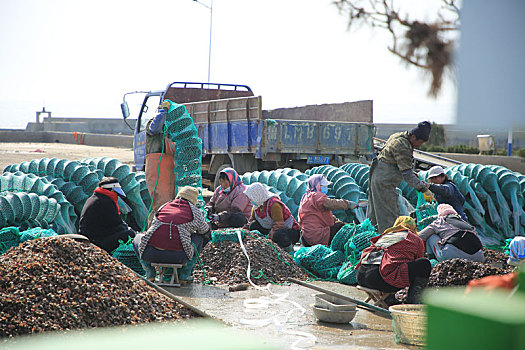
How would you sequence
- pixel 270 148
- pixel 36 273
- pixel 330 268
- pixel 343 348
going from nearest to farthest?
1. pixel 343 348
2. pixel 36 273
3. pixel 330 268
4. pixel 270 148

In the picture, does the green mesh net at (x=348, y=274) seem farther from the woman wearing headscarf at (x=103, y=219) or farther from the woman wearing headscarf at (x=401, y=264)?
the woman wearing headscarf at (x=103, y=219)

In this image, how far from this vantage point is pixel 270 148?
40.9 ft

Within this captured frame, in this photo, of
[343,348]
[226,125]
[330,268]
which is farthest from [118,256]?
[226,125]

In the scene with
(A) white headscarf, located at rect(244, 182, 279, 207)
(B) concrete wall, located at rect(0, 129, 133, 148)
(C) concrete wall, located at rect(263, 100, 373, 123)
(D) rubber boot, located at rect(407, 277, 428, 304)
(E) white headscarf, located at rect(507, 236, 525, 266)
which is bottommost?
(D) rubber boot, located at rect(407, 277, 428, 304)

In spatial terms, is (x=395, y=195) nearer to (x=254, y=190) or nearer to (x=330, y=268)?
(x=330, y=268)

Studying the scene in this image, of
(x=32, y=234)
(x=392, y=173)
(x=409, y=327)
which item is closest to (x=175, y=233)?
(x=32, y=234)

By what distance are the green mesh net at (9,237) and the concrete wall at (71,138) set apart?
30.5 m

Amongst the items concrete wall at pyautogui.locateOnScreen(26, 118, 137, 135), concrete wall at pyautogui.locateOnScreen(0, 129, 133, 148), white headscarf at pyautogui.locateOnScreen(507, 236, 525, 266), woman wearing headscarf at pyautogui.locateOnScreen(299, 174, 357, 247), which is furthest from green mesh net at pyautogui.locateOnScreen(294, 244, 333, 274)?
concrete wall at pyautogui.locateOnScreen(26, 118, 137, 135)

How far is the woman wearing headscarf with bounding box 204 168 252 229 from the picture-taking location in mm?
8172

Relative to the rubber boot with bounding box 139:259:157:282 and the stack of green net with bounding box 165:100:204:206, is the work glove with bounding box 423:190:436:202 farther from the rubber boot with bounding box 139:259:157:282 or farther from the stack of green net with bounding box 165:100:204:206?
the rubber boot with bounding box 139:259:157:282

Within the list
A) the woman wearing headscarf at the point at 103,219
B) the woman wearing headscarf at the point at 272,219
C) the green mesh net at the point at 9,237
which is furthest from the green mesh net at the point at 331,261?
the green mesh net at the point at 9,237

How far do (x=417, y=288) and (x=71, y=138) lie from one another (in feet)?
127

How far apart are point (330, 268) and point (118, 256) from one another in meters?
2.43

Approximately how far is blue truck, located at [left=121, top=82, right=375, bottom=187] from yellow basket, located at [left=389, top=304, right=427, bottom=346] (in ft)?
26.2
